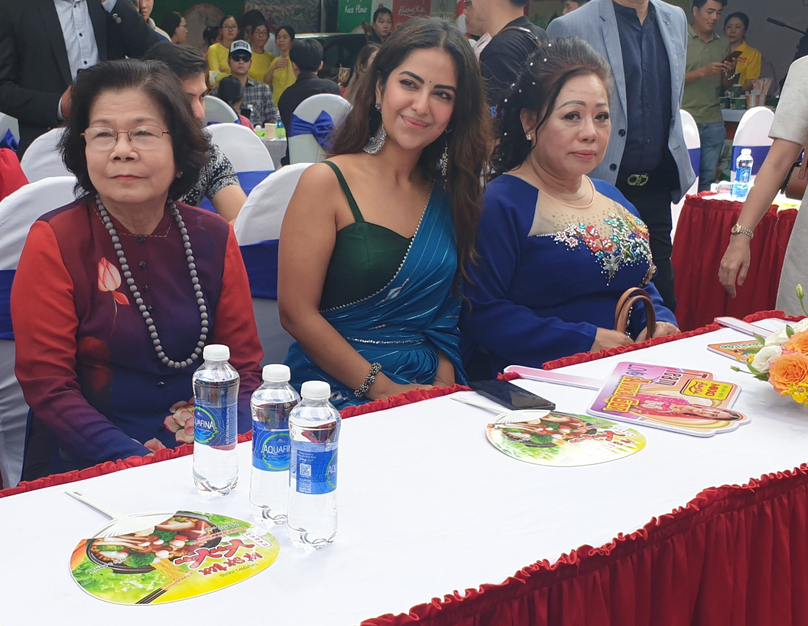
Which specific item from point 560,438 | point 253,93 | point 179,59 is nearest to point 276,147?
point 253,93

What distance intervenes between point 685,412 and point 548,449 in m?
0.31

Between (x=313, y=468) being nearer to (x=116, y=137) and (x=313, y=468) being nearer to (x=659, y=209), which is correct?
(x=116, y=137)

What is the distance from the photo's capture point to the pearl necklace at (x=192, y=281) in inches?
62.6

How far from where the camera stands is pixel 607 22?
9.11 feet

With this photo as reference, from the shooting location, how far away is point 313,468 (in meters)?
0.98

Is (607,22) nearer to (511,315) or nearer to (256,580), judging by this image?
(511,315)

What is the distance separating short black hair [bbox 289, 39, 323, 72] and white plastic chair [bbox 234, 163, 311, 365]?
3.55m

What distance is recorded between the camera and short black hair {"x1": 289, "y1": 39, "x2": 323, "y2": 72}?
214 inches

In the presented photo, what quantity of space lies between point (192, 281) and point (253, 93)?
552 centimetres

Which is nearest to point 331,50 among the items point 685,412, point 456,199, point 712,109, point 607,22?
point 712,109

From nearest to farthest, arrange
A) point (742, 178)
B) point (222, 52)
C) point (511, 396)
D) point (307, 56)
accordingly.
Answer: point (511, 396)
point (742, 178)
point (307, 56)
point (222, 52)

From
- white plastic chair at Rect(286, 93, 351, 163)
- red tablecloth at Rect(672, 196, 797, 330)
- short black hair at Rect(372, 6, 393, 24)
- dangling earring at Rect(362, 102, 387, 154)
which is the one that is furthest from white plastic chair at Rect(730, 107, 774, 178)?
short black hair at Rect(372, 6, 393, 24)

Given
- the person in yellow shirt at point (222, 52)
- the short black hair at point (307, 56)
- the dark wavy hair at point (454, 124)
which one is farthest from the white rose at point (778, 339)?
the person in yellow shirt at point (222, 52)

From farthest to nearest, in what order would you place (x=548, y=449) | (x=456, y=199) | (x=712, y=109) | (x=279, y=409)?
(x=712, y=109) → (x=456, y=199) → (x=548, y=449) → (x=279, y=409)
